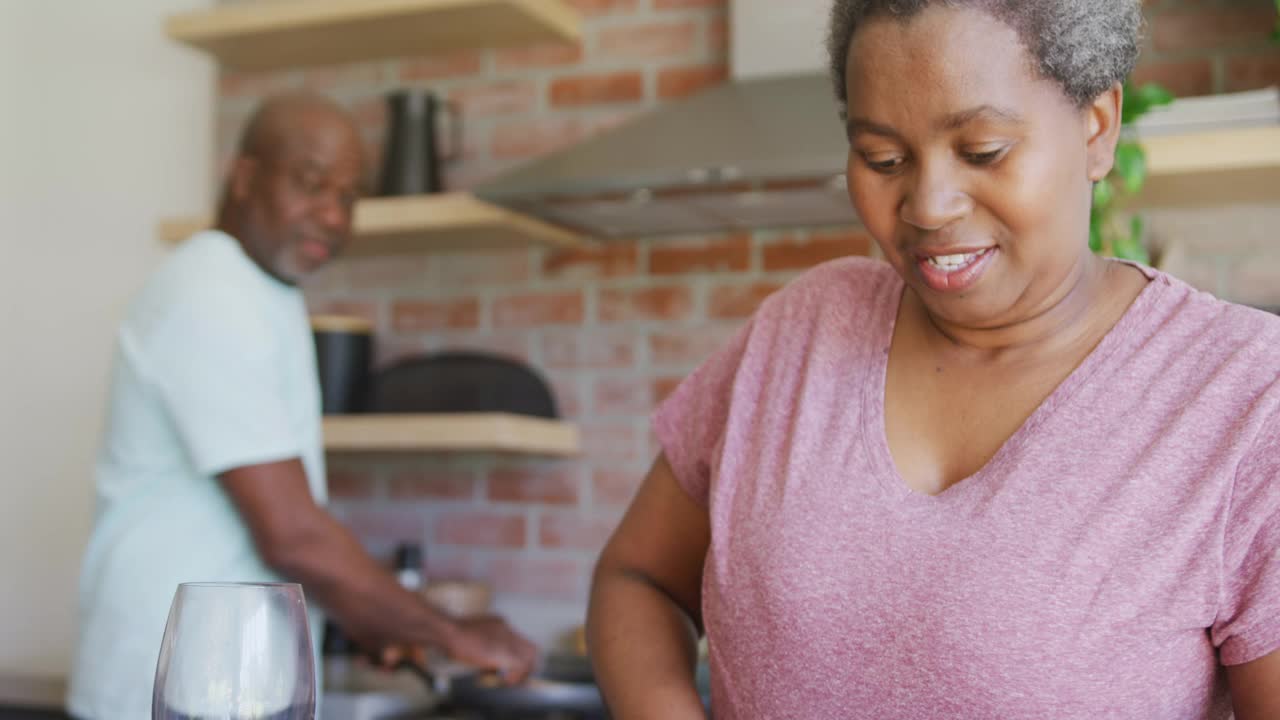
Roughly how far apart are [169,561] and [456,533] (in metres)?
1.05

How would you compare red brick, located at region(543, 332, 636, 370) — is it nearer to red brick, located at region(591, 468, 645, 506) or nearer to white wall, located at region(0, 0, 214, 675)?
red brick, located at region(591, 468, 645, 506)

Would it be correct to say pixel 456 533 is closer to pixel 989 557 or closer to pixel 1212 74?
pixel 1212 74

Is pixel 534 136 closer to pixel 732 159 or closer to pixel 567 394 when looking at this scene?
pixel 567 394

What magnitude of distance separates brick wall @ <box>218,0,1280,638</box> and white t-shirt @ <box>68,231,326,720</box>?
944 mm

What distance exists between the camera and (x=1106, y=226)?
1995mm

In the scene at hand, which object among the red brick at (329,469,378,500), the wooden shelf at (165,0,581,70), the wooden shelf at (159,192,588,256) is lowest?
the red brick at (329,469,378,500)

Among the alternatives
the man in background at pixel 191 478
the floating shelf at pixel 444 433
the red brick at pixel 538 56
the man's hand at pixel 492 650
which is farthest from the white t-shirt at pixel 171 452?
the red brick at pixel 538 56

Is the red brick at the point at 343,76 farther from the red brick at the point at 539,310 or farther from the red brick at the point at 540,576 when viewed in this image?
the red brick at the point at 540,576

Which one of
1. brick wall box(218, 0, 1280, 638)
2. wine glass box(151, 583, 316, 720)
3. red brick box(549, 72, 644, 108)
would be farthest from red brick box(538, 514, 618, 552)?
wine glass box(151, 583, 316, 720)

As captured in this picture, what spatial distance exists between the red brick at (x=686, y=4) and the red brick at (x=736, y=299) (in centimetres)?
51

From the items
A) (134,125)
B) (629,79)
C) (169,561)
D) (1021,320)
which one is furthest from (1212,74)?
(134,125)

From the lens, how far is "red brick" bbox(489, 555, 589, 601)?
7.98ft

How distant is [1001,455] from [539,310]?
1.76 m

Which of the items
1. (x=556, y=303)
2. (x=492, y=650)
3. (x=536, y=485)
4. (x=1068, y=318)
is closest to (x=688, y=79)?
(x=556, y=303)
